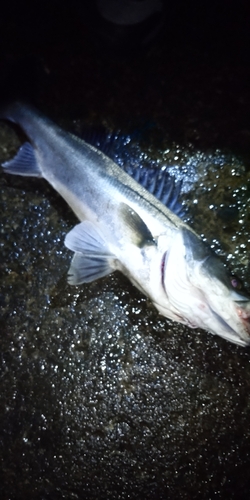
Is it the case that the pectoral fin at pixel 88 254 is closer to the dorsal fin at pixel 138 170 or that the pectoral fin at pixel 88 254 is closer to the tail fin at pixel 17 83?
the dorsal fin at pixel 138 170

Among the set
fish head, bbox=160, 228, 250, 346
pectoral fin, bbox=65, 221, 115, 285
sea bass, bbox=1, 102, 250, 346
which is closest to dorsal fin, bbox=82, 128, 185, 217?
sea bass, bbox=1, 102, 250, 346

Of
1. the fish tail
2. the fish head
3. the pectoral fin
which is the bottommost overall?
the fish head

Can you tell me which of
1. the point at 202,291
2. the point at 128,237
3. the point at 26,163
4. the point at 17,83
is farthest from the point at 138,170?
the point at 17,83

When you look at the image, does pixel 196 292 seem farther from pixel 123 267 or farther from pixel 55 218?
pixel 55 218

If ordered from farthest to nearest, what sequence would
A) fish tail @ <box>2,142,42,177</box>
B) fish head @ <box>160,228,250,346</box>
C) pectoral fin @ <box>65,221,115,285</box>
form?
1. fish tail @ <box>2,142,42,177</box>
2. pectoral fin @ <box>65,221,115,285</box>
3. fish head @ <box>160,228,250,346</box>

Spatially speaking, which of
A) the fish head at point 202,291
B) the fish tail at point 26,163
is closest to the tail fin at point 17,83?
the fish tail at point 26,163

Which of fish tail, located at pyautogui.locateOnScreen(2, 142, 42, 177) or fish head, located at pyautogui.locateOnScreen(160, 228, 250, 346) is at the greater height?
fish tail, located at pyautogui.locateOnScreen(2, 142, 42, 177)

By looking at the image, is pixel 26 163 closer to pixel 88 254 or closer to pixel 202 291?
pixel 88 254

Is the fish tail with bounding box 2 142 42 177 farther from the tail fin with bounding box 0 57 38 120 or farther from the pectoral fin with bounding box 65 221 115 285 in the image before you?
the pectoral fin with bounding box 65 221 115 285
